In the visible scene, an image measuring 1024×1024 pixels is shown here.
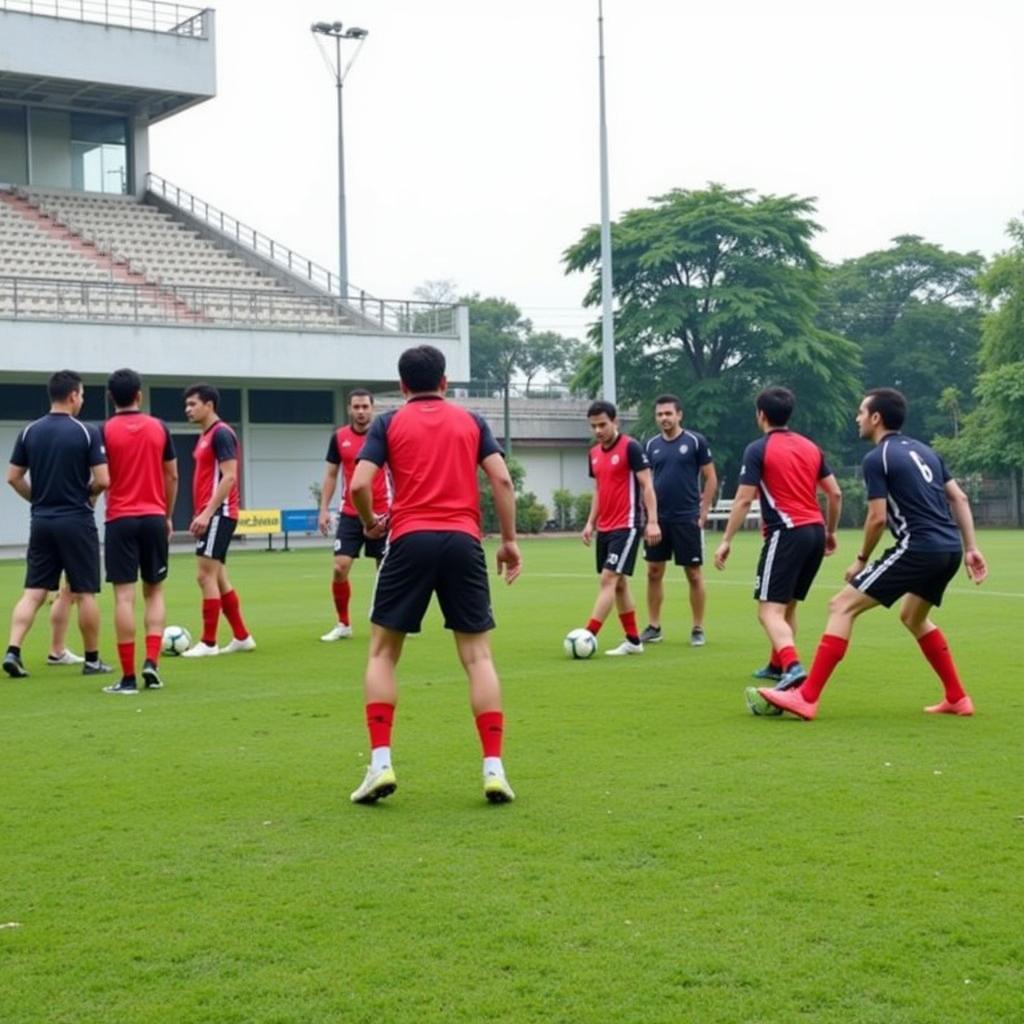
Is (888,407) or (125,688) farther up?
(888,407)

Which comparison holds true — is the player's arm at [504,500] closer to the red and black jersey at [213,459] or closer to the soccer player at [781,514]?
the soccer player at [781,514]

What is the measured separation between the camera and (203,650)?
13789 mm

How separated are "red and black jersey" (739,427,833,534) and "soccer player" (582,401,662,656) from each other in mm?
2402

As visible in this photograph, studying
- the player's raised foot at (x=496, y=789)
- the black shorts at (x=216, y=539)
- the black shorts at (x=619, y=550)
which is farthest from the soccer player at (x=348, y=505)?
the player's raised foot at (x=496, y=789)

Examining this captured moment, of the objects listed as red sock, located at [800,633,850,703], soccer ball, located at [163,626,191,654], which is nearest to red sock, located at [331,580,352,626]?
soccer ball, located at [163,626,191,654]

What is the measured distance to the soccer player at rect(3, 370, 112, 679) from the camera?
37.6ft

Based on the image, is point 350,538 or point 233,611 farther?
point 350,538

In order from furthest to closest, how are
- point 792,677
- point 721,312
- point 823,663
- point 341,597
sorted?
1. point 721,312
2. point 341,597
3. point 792,677
4. point 823,663

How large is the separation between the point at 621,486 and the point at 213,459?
3.35 metres

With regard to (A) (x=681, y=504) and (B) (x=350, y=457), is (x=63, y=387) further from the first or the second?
(A) (x=681, y=504)

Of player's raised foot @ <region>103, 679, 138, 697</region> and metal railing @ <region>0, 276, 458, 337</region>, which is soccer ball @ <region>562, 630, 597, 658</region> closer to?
player's raised foot @ <region>103, 679, 138, 697</region>

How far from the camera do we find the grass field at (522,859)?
460 centimetres

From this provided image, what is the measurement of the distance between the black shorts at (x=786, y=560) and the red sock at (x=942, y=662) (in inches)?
43.1

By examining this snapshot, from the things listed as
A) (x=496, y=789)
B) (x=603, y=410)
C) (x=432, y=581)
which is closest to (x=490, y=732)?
(x=496, y=789)
